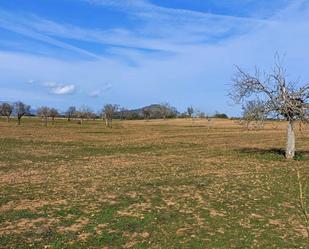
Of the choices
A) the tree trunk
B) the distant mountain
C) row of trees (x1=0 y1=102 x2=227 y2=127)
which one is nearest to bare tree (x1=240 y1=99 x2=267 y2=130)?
the tree trunk

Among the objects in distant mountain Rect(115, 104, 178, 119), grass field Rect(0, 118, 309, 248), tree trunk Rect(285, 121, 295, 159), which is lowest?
grass field Rect(0, 118, 309, 248)

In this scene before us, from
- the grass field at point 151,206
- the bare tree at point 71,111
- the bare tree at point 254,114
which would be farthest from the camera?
the bare tree at point 71,111

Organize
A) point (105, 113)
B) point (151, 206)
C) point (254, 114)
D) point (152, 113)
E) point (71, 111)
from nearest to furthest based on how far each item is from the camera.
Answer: point (151, 206), point (254, 114), point (105, 113), point (71, 111), point (152, 113)

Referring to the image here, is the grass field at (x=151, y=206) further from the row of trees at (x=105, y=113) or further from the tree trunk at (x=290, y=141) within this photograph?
the row of trees at (x=105, y=113)

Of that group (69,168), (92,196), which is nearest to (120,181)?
(92,196)

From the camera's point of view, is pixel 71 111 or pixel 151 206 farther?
pixel 71 111

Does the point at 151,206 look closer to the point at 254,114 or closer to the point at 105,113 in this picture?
the point at 254,114

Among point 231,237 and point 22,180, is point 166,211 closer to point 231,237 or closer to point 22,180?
point 231,237

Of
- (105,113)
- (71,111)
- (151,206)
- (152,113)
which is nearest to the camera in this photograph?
(151,206)

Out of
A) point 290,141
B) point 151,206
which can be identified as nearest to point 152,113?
point 290,141

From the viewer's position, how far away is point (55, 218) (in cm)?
1298

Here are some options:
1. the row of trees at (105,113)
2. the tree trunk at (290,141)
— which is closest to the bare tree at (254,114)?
the tree trunk at (290,141)

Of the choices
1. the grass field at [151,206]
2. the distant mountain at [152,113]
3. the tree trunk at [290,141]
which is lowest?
the grass field at [151,206]

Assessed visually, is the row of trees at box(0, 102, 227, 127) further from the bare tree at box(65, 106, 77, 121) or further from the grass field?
the grass field
